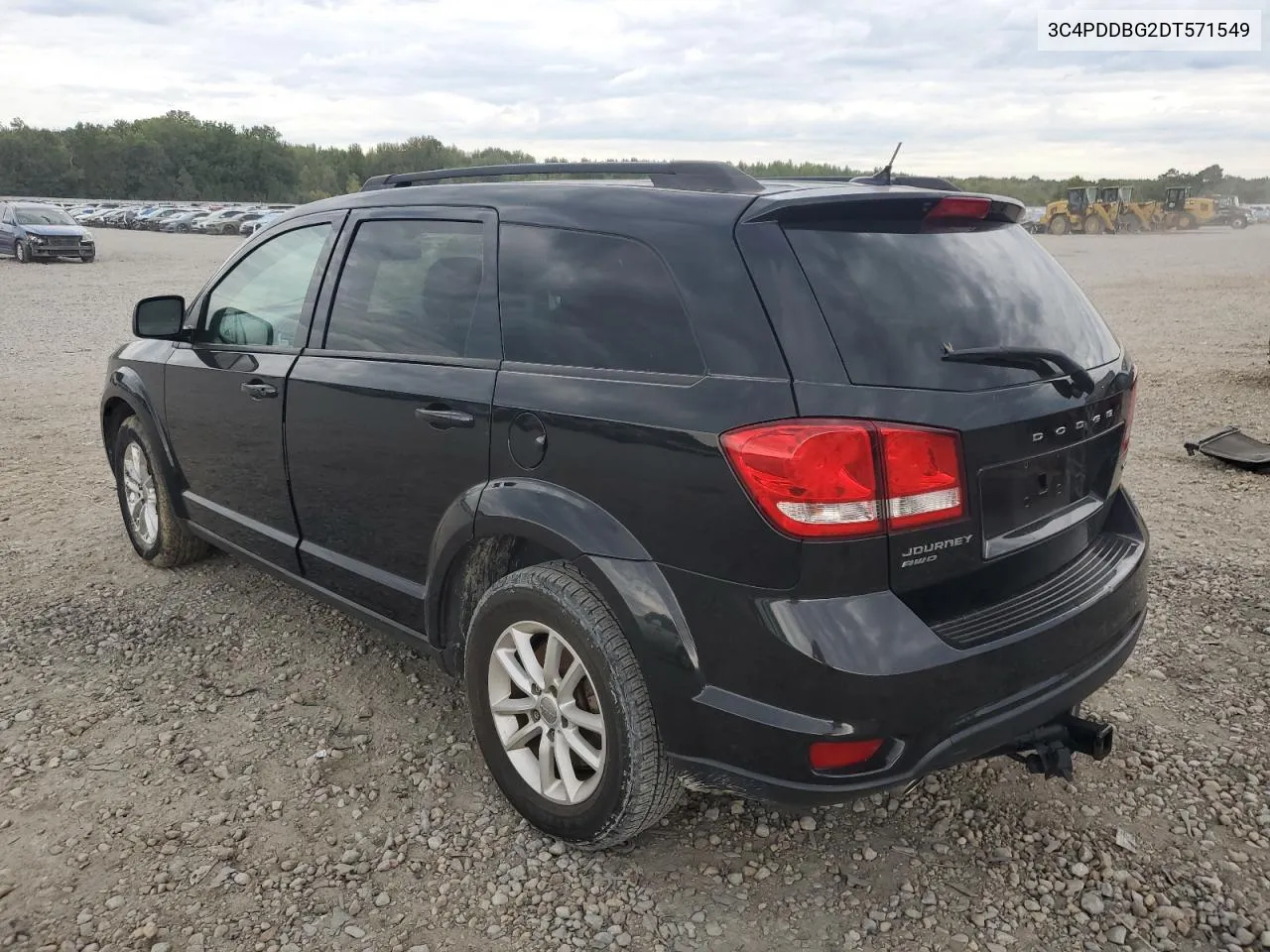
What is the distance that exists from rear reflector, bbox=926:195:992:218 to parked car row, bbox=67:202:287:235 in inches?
1765

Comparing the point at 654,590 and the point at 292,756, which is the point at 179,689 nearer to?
the point at 292,756

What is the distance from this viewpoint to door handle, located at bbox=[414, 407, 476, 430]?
→ 280 cm

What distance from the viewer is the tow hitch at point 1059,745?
2502mm

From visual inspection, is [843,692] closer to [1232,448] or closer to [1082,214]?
[1232,448]

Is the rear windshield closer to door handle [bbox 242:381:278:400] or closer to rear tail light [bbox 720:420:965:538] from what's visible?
rear tail light [bbox 720:420:965:538]

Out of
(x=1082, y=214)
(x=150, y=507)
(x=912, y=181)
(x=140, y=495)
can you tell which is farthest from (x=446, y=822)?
(x=1082, y=214)

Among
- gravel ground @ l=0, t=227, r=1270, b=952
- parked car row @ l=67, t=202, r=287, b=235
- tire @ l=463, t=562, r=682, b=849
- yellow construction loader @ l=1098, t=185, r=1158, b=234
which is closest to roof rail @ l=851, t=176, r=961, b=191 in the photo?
tire @ l=463, t=562, r=682, b=849

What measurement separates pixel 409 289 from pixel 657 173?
928 millimetres

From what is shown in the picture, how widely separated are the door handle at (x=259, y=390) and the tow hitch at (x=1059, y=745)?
272cm

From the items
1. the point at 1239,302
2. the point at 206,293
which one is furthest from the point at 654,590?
the point at 1239,302

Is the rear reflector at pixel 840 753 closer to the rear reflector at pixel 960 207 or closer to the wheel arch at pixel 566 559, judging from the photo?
the wheel arch at pixel 566 559

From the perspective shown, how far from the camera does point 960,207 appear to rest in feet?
8.30

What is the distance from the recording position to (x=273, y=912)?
2539 mm

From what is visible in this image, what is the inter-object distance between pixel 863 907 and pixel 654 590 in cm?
101
